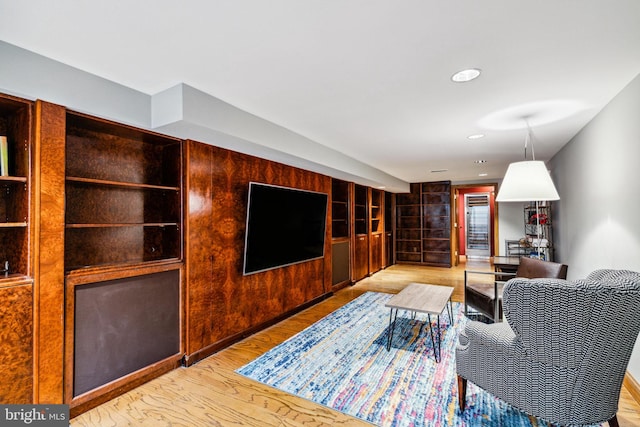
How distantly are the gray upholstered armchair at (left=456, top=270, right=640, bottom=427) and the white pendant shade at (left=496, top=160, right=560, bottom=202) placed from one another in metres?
0.97

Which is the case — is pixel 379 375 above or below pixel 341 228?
below

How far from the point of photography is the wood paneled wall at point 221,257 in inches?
108

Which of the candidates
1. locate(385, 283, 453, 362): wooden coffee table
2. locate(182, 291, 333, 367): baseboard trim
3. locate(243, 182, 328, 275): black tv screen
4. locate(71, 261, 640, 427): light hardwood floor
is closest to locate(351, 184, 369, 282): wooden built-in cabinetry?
locate(243, 182, 328, 275): black tv screen

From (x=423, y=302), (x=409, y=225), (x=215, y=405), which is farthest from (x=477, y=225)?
(x=215, y=405)

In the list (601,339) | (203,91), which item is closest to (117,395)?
(203,91)

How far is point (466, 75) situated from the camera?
2033 mm

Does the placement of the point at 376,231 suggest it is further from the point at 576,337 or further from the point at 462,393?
the point at 576,337

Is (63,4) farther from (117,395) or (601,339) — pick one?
(601,339)

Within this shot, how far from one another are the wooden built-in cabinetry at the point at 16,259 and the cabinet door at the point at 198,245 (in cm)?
103

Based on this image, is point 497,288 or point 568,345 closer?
point 568,345

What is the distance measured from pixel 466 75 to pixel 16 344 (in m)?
3.21

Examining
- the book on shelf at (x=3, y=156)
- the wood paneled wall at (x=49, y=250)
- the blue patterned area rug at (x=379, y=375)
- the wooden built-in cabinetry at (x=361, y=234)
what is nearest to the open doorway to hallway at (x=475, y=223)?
the wooden built-in cabinetry at (x=361, y=234)

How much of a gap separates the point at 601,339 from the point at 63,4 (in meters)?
2.92

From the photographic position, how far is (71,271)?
6.78 ft
